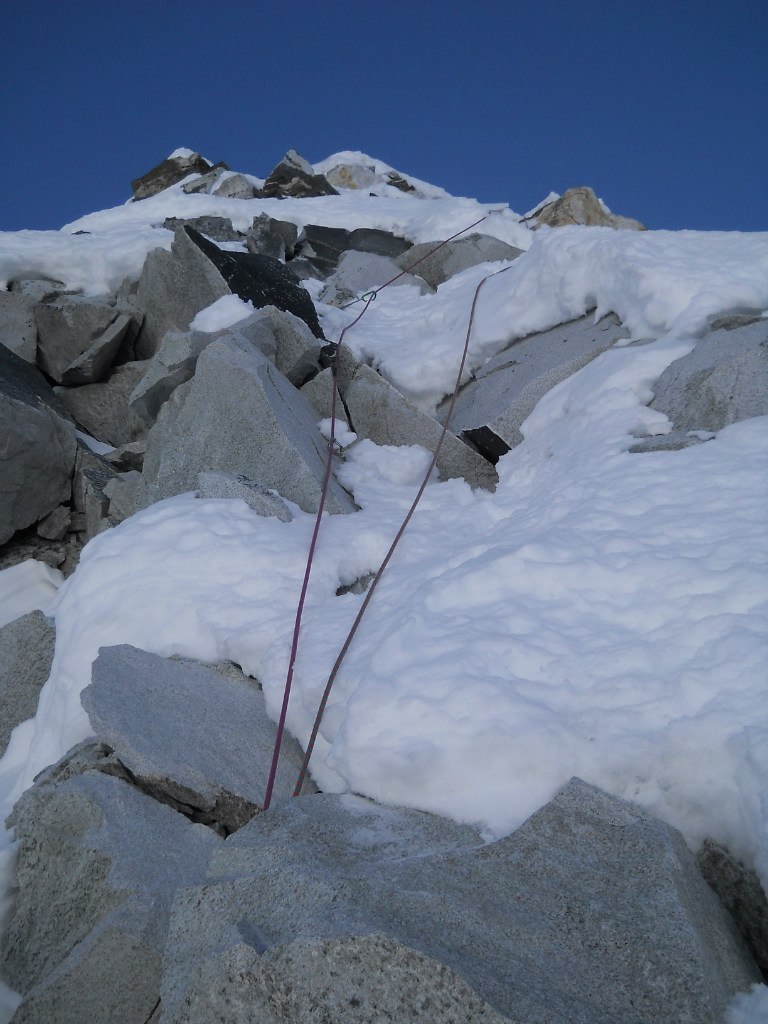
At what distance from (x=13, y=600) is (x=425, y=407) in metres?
4.59

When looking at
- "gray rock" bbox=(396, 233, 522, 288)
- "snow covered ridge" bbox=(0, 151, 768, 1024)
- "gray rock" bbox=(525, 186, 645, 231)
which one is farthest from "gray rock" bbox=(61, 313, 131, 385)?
"gray rock" bbox=(525, 186, 645, 231)

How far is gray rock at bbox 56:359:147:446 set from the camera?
10078mm

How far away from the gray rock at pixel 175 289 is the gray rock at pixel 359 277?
2.89 metres

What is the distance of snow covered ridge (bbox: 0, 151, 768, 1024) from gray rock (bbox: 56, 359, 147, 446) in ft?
3.11

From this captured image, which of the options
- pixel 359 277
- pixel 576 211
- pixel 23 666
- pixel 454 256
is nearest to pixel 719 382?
pixel 23 666

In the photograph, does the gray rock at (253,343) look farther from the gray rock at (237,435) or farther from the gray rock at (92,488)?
the gray rock at (92,488)

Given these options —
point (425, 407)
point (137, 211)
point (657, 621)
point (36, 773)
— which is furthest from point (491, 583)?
point (137, 211)

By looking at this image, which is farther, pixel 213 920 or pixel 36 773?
pixel 36 773

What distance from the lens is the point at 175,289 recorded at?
31.6 feet

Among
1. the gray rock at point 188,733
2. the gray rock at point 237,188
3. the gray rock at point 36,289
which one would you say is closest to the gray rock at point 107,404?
the gray rock at point 36,289

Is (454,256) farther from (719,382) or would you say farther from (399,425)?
(719,382)

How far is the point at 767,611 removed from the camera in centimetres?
299

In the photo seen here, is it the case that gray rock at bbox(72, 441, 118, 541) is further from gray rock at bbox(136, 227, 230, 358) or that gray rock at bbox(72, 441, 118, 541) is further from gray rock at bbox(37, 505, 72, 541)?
gray rock at bbox(136, 227, 230, 358)

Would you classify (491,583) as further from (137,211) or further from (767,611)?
(137,211)
